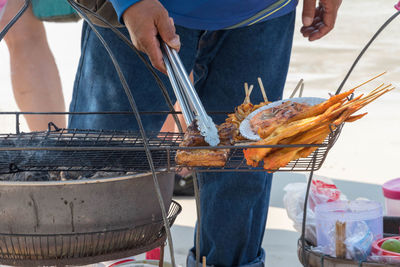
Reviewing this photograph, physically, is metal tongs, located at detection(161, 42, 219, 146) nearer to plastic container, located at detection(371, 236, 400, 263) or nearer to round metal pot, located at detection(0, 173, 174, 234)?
round metal pot, located at detection(0, 173, 174, 234)

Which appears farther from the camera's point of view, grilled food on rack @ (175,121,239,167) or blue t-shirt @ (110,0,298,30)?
blue t-shirt @ (110,0,298,30)

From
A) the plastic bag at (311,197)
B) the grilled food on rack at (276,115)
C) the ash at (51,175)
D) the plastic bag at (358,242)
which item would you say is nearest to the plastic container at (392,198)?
the plastic bag at (311,197)

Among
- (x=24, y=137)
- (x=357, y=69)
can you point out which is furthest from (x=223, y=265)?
(x=357, y=69)

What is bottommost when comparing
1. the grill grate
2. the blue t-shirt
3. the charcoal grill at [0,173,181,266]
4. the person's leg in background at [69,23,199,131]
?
the charcoal grill at [0,173,181,266]

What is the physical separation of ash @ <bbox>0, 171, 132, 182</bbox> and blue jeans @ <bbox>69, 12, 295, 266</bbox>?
1.49ft

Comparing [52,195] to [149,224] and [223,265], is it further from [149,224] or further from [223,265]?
[223,265]

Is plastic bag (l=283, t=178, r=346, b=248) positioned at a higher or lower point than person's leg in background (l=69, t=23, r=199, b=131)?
lower

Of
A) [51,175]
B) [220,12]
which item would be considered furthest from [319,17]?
[51,175]

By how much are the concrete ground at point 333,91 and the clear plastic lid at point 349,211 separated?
57 centimetres

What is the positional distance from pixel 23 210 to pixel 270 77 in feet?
3.62

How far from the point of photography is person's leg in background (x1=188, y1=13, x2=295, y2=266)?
2.10 m

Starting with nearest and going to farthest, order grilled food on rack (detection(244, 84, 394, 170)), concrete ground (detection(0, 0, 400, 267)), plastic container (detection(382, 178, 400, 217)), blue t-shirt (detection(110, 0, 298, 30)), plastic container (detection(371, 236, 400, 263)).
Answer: grilled food on rack (detection(244, 84, 394, 170))
plastic container (detection(371, 236, 400, 263))
blue t-shirt (detection(110, 0, 298, 30))
plastic container (detection(382, 178, 400, 217))
concrete ground (detection(0, 0, 400, 267))

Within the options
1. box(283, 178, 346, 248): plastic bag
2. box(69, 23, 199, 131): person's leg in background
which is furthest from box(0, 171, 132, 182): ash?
box(283, 178, 346, 248): plastic bag

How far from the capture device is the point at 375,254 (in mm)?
1854
